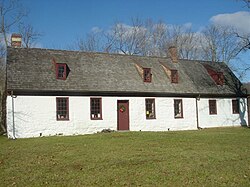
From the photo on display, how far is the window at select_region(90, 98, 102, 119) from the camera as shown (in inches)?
892

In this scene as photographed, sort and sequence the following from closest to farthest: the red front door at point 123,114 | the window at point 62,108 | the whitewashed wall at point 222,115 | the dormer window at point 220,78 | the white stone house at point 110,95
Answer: the white stone house at point 110,95, the window at point 62,108, the red front door at point 123,114, the whitewashed wall at point 222,115, the dormer window at point 220,78

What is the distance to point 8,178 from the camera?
8.70 metres

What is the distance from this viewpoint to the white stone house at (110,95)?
68.4 ft

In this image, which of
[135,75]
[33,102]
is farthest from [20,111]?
[135,75]

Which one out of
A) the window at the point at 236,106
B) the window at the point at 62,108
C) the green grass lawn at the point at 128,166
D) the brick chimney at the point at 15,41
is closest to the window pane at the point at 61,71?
the window at the point at 62,108

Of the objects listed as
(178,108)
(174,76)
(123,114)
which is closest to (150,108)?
(123,114)

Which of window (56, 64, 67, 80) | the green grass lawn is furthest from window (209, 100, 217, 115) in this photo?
the green grass lawn

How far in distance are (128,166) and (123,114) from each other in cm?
1393

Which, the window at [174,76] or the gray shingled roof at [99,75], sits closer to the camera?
the gray shingled roof at [99,75]

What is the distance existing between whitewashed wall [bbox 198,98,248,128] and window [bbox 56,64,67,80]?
11.9 meters

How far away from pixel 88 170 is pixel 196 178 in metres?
3.15

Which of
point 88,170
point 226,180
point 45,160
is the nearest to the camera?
point 226,180

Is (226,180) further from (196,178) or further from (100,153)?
(100,153)

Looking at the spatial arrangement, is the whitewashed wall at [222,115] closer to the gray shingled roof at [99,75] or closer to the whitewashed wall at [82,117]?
the gray shingled roof at [99,75]
